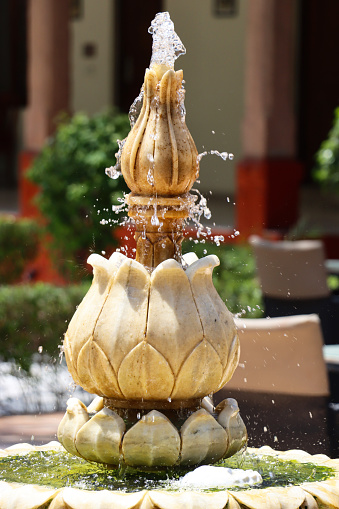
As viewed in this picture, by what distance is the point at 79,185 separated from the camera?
826cm

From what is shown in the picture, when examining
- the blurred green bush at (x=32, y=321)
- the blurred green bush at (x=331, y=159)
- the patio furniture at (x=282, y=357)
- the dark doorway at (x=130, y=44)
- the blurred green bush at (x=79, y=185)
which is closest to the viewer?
the patio furniture at (x=282, y=357)

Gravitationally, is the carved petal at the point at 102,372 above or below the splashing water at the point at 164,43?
below

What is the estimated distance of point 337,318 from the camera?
625 cm

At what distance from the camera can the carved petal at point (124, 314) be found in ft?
7.39

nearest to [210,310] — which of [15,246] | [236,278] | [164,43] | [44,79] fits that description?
[164,43]

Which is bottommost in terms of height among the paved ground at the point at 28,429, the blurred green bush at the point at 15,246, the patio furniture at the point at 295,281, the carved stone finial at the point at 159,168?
the blurred green bush at the point at 15,246

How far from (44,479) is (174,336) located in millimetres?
453

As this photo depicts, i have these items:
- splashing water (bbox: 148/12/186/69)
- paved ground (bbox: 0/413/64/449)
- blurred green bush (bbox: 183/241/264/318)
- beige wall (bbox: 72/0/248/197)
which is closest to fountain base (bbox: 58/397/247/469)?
splashing water (bbox: 148/12/186/69)

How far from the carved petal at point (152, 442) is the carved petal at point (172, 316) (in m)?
0.12

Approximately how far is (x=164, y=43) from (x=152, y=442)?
96 centimetres

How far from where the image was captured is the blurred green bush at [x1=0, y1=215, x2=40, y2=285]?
32.2 ft

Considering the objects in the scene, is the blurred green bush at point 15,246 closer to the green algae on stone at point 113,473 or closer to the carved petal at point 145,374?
the green algae on stone at point 113,473

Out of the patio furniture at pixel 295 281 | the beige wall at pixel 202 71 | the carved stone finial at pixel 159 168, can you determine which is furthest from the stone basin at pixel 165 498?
the beige wall at pixel 202 71

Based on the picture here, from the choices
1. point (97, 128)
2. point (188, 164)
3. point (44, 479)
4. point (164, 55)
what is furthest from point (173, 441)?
point (97, 128)
